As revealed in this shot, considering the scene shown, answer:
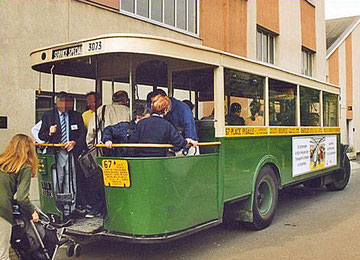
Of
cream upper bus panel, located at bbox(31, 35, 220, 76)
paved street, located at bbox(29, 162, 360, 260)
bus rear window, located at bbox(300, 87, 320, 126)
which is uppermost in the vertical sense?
cream upper bus panel, located at bbox(31, 35, 220, 76)

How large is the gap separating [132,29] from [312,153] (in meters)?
5.32

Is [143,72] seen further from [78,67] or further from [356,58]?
[356,58]

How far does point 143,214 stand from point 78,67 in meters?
2.56

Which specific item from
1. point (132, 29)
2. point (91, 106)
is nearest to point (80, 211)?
point (91, 106)

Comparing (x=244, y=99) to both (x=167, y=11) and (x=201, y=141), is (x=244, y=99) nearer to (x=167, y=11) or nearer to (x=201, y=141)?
(x=201, y=141)

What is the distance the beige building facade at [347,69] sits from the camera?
22766 millimetres

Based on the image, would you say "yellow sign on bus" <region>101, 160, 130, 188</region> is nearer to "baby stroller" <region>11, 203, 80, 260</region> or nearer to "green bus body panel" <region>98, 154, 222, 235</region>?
"green bus body panel" <region>98, 154, 222, 235</region>

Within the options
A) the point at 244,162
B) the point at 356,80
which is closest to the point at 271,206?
the point at 244,162

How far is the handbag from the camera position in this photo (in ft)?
16.7

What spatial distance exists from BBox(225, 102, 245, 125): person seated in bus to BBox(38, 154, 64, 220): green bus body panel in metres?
2.40

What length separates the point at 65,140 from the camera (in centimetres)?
540

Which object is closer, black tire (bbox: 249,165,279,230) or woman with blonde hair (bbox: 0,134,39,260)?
woman with blonde hair (bbox: 0,134,39,260)

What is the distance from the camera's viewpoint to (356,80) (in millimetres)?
24797

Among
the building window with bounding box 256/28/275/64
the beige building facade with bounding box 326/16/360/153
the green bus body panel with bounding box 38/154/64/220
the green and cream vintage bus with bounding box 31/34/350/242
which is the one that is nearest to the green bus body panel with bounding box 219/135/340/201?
the green and cream vintage bus with bounding box 31/34/350/242
